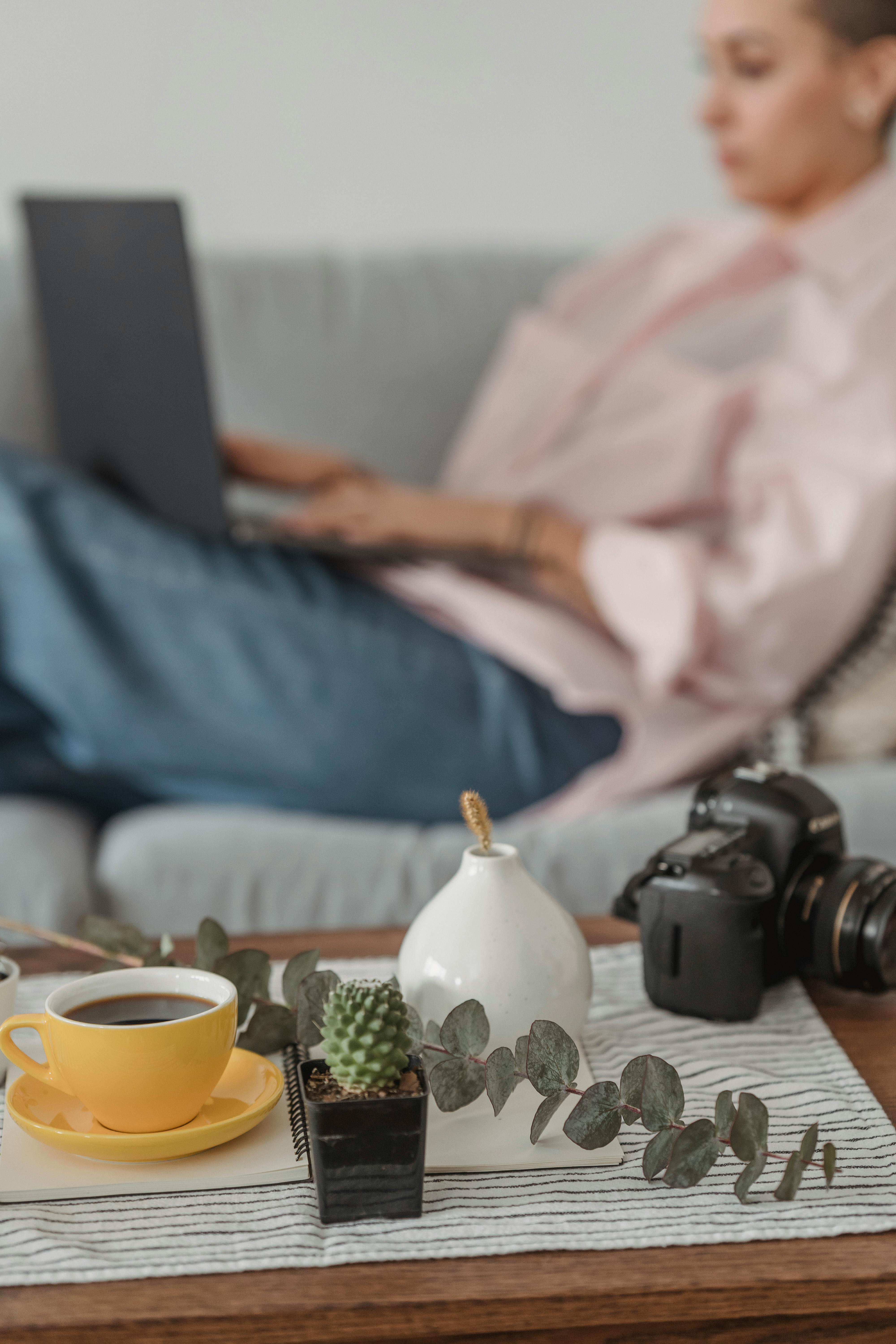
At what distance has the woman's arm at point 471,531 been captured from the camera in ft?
4.19

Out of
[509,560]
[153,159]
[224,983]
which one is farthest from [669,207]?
[224,983]

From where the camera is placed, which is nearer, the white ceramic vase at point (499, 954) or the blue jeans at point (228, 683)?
the white ceramic vase at point (499, 954)

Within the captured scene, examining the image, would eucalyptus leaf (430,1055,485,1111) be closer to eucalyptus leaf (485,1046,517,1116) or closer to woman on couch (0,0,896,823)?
eucalyptus leaf (485,1046,517,1116)

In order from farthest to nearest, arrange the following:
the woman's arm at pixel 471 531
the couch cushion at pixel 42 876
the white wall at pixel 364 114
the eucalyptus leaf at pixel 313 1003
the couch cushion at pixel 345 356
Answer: the white wall at pixel 364 114 → the couch cushion at pixel 345 356 → the woman's arm at pixel 471 531 → the couch cushion at pixel 42 876 → the eucalyptus leaf at pixel 313 1003

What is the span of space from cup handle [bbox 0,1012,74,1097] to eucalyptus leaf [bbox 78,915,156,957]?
0.39 ft

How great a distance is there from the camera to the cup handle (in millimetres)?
493

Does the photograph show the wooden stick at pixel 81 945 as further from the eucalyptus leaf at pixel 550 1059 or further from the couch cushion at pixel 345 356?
the couch cushion at pixel 345 356

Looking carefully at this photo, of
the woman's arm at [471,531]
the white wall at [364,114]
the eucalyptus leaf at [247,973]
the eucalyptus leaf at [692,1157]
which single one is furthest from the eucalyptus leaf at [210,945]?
the white wall at [364,114]

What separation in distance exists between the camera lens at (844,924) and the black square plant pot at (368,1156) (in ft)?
0.92

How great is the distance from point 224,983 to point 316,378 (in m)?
1.15

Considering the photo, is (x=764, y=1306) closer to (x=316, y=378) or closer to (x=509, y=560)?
(x=509, y=560)

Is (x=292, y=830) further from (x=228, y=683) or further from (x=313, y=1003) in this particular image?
(x=313, y=1003)

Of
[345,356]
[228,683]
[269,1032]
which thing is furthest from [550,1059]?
[345,356]

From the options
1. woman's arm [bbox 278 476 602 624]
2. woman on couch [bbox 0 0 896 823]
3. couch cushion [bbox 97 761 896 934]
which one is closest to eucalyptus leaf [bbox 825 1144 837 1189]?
couch cushion [bbox 97 761 896 934]
